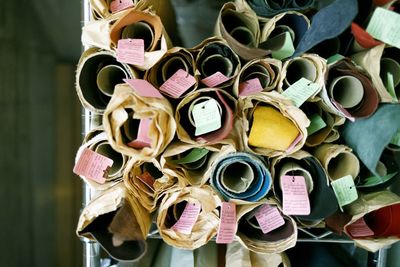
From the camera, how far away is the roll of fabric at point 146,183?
87cm

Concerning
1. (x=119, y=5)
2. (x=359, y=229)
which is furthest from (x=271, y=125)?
(x=119, y=5)

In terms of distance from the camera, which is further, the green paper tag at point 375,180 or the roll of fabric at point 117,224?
the green paper tag at point 375,180

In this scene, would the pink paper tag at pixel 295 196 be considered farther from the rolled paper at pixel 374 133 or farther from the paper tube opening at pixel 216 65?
the paper tube opening at pixel 216 65

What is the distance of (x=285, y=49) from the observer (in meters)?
0.91

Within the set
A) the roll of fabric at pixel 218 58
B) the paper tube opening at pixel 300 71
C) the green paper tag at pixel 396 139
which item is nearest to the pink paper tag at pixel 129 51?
the roll of fabric at pixel 218 58

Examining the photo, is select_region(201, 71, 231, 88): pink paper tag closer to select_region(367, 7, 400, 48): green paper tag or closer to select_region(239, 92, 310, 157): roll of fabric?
select_region(239, 92, 310, 157): roll of fabric

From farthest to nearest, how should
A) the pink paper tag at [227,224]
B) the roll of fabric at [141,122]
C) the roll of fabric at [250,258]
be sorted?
the roll of fabric at [250,258]
the pink paper tag at [227,224]
the roll of fabric at [141,122]

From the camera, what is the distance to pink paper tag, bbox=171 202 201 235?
88cm

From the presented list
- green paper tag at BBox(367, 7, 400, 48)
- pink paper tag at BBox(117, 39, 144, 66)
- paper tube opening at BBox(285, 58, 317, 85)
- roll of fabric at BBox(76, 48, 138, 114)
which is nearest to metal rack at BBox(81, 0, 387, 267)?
roll of fabric at BBox(76, 48, 138, 114)

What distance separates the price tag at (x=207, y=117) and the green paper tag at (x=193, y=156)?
0.24 feet

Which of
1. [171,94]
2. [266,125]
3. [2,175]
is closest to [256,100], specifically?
[266,125]

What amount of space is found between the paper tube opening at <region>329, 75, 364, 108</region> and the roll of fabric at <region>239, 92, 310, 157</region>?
4.1 inches

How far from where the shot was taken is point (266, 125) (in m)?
0.84

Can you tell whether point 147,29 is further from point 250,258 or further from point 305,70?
point 250,258
